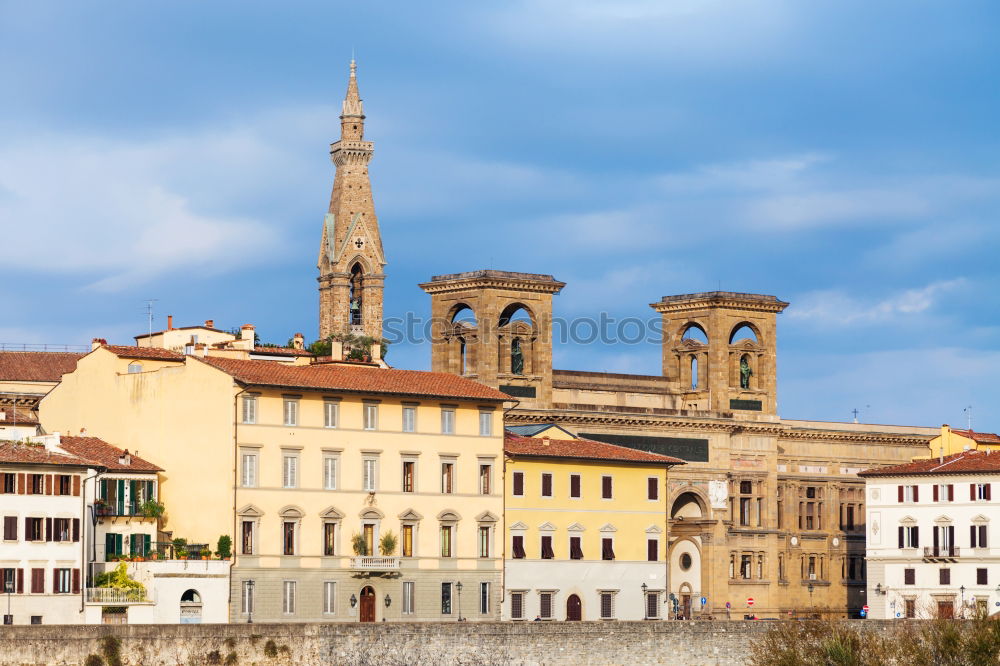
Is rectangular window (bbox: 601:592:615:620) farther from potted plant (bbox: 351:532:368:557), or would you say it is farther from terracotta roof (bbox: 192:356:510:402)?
potted plant (bbox: 351:532:368:557)

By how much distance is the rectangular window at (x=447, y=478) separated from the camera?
3487 inches

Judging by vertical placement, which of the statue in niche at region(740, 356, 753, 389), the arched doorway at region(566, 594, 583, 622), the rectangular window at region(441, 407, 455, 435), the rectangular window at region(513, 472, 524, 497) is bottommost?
the arched doorway at region(566, 594, 583, 622)

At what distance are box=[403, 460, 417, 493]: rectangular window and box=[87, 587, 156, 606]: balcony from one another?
12.6 meters

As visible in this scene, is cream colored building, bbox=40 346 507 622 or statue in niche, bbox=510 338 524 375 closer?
cream colored building, bbox=40 346 507 622

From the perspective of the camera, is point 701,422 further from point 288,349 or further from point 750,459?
point 288,349

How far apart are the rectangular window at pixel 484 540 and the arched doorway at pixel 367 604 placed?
209 inches

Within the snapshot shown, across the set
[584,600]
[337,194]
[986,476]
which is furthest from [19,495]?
[337,194]

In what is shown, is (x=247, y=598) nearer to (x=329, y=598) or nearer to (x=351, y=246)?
(x=329, y=598)

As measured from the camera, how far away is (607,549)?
94.0 metres

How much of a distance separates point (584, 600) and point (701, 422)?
2392cm

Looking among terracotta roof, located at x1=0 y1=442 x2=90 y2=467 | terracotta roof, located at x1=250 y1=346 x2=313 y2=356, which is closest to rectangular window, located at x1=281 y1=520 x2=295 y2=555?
terracotta roof, located at x1=0 y1=442 x2=90 y2=467

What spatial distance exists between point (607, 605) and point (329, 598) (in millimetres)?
13629

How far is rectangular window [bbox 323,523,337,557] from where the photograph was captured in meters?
85.3

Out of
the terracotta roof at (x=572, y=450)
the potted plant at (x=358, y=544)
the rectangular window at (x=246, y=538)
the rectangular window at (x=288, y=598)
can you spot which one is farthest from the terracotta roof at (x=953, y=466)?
the rectangular window at (x=246, y=538)
